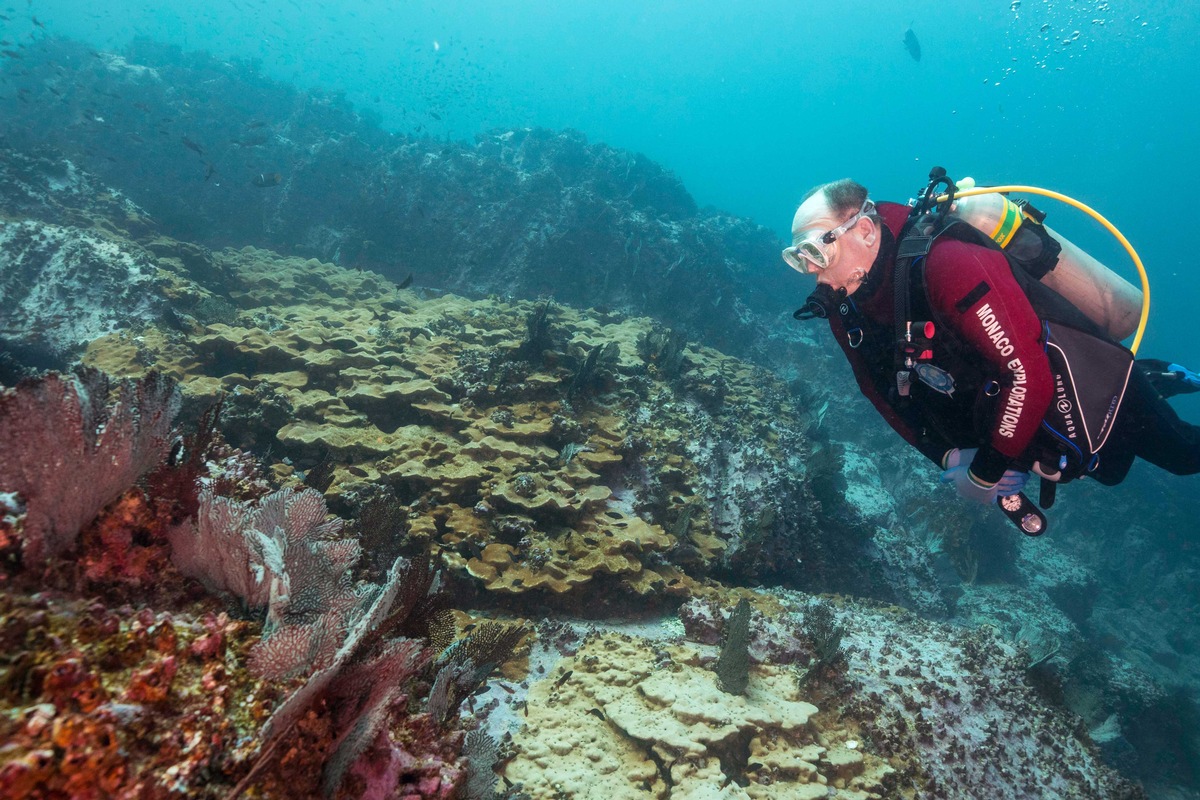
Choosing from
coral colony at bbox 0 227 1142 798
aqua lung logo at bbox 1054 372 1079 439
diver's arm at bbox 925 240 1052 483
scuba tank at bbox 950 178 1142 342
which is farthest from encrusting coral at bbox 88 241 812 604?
scuba tank at bbox 950 178 1142 342

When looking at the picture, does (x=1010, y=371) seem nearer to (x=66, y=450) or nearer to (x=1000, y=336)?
(x=1000, y=336)

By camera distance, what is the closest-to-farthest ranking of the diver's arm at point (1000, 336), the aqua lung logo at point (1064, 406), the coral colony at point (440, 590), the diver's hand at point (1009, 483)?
1. the coral colony at point (440, 590)
2. the diver's arm at point (1000, 336)
3. the aqua lung logo at point (1064, 406)
4. the diver's hand at point (1009, 483)

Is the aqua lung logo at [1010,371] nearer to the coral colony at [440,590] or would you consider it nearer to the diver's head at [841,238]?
the diver's head at [841,238]

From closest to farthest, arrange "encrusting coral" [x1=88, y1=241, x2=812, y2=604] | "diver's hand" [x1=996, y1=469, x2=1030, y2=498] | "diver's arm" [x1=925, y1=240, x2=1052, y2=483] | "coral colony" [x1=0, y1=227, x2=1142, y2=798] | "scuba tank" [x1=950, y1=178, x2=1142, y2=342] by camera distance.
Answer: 1. "coral colony" [x1=0, y1=227, x2=1142, y2=798]
2. "diver's arm" [x1=925, y1=240, x2=1052, y2=483]
3. "diver's hand" [x1=996, y1=469, x2=1030, y2=498]
4. "scuba tank" [x1=950, y1=178, x2=1142, y2=342]
5. "encrusting coral" [x1=88, y1=241, x2=812, y2=604]

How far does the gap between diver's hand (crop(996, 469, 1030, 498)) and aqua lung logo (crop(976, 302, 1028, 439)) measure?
0.42 metres

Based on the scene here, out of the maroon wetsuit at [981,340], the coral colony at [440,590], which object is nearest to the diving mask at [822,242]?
the maroon wetsuit at [981,340]

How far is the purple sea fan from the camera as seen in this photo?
148 centimetres

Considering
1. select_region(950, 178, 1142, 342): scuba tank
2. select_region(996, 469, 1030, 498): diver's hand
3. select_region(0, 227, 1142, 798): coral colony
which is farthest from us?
select_region(950, 178, 1142, 342): scuba tank

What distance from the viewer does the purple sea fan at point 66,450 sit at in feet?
4.85

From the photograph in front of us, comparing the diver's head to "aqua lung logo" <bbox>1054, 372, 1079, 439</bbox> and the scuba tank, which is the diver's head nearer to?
the scuba tank

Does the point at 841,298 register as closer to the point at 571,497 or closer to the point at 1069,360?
the point at 1069,360

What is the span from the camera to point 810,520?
902 cm

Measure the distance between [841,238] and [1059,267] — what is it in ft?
5.18

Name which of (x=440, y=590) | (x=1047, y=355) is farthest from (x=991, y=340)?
(x=440, y=590)
